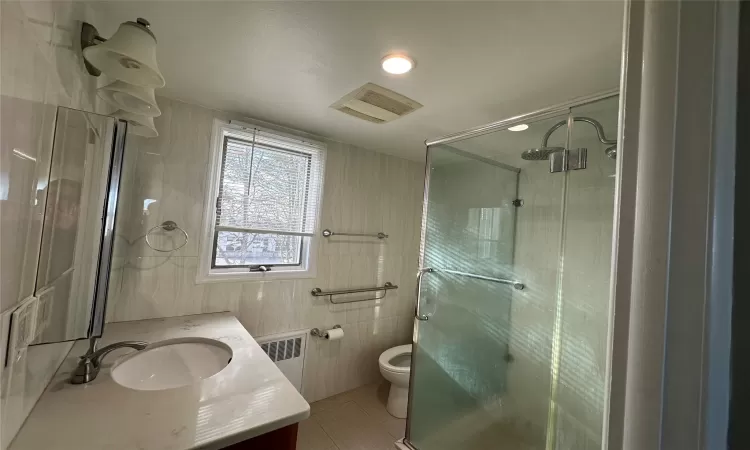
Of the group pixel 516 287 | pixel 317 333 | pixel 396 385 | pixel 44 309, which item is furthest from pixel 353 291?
pixel 44 309

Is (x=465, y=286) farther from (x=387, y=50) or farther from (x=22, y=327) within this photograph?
(x=22, y=327)

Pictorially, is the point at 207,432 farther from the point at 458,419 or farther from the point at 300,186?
the point at 458,419

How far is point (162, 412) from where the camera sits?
0.85 m

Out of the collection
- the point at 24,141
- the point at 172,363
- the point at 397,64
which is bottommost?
the point at 172,363

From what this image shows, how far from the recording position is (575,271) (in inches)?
67.9

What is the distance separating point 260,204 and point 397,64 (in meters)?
1.28

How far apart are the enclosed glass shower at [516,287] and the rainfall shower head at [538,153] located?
0.01 metres

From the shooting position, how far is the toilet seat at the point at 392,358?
2151mm

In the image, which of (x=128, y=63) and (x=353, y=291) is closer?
(x=128, y=63)

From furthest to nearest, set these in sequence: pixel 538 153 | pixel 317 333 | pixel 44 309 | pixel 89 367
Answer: pixel 317 333, pixel 538 153, pixel 89 367, pixel 44 309

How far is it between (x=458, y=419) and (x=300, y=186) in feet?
6.51

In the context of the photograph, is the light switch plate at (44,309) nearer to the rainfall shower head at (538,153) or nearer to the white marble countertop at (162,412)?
the white marble countertop at (162,412)

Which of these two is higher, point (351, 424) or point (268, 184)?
point (268, 184)

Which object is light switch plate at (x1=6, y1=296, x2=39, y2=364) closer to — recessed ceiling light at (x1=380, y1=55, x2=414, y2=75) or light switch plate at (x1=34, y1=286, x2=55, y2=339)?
light switch plate at (x1=34, y1=286, x2=55, y2=339)
